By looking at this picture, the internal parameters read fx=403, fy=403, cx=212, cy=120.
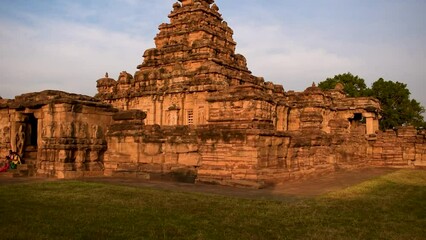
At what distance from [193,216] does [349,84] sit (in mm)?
48331

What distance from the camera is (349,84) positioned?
51.8 meters

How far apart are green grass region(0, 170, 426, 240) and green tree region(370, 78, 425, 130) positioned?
39.5 m

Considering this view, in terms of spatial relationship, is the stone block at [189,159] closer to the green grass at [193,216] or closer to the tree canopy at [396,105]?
the green grass at [193,216]

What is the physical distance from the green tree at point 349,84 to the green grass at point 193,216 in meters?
42.5

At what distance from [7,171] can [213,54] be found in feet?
50.1

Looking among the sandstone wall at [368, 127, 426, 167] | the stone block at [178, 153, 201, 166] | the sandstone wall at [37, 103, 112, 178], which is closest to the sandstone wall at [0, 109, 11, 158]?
the sandstone wall at [37, 103, 112, 178]

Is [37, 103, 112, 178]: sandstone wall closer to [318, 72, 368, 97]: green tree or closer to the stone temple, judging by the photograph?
the stone temple

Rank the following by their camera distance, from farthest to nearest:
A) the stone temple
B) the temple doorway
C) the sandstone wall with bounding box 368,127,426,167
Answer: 1. the sandstone wall with bounding box 368,127,426,167
2. the temple doorway
3. the stone temple

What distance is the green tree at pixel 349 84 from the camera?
50.8 metres

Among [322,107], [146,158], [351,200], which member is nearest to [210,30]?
[322,107]

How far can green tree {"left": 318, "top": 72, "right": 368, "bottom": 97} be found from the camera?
50.8 m

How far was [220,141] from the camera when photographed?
1288cm

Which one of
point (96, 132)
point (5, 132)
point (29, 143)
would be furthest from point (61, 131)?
point (5, 132)

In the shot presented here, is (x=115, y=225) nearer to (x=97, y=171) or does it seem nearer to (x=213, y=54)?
(x=97, y=171)
